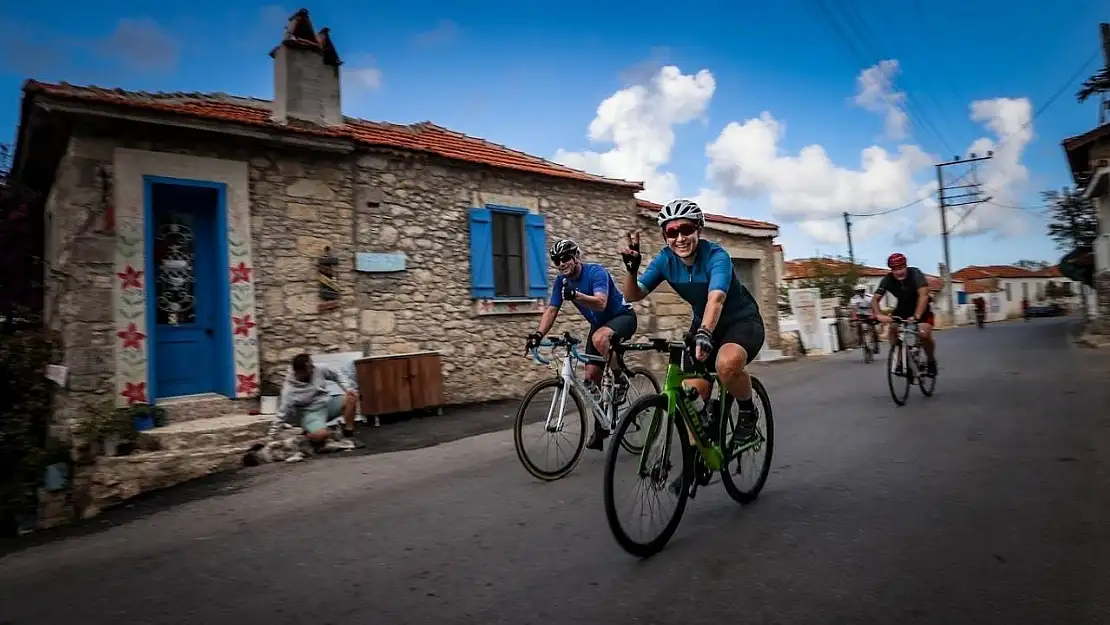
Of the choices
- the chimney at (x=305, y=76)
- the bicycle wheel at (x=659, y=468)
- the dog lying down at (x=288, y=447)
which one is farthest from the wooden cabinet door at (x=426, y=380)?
the bicycle wheel at (x=659, y=468)

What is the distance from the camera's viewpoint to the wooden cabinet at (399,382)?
9.08 metres

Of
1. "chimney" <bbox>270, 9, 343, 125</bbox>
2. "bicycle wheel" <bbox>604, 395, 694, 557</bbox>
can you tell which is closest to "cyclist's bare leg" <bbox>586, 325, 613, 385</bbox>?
"bicycle wheel" <bbox>604, 395, 694, 557</bbox>

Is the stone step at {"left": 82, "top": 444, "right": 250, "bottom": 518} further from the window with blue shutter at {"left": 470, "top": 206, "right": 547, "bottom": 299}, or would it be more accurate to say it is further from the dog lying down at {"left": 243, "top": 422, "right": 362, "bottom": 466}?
the window with blue shutter at {"left": 470, "top": 206, "right": 547, "bottom": 299}

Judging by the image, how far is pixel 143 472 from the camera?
6551 millimetres

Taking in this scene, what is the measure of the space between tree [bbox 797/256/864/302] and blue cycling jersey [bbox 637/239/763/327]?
23.0 metres

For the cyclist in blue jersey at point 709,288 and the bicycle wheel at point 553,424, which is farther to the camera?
the bicycle wheel at point 553,424

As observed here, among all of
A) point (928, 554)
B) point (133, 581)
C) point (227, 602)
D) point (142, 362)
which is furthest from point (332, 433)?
point (928, 554)

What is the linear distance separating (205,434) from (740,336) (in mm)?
6019

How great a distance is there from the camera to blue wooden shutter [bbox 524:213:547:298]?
11.9 metres

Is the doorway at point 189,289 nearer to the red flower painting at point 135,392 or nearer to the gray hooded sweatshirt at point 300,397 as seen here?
the red flower painting at point 135,392

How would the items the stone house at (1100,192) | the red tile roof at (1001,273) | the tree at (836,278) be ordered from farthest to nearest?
the red tile roof at (1001,273)
the tree at (836,278)
the stone house at (1100,192)

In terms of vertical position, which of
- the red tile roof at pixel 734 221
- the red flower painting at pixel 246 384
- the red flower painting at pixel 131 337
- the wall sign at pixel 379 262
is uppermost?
the red tile roof at pixel 734 221

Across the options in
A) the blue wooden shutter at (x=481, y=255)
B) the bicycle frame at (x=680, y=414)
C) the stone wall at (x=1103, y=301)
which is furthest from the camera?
the stone wall at (x=1103, y=301)

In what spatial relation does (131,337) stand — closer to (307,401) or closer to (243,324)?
(243,324)
